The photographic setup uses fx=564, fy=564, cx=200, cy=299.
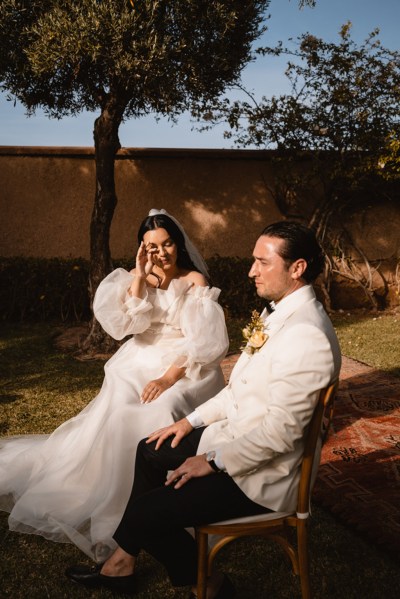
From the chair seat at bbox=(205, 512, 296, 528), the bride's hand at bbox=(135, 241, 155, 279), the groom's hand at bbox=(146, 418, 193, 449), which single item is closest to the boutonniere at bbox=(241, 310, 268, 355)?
the groom's hand at bbox=(146, 418, 193, 449)

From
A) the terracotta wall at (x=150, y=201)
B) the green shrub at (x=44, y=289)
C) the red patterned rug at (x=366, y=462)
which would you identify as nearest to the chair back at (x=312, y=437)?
the red patterned rug at (x=366, y=462)

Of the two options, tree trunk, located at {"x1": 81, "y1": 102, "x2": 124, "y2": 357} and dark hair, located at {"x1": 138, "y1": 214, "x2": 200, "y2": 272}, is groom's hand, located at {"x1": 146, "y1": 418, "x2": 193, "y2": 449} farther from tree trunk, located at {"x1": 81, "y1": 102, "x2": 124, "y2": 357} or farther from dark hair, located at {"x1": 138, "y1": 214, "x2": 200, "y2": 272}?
tree trunk, located at {"x1": 81, "y1": 102, "x2": 124, "y2": 357}

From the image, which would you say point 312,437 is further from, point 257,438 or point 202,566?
point 202,566

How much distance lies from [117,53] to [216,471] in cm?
545

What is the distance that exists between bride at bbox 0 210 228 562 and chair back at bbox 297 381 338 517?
1236 millimetres

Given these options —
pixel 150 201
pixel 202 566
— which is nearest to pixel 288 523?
pixel 202 566

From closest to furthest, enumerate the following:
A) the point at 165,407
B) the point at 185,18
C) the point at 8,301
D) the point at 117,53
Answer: the point at 165,407, the point at 117,53, the point at 185,18, the point at 8,301

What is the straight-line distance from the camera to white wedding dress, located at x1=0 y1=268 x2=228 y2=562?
129 inches

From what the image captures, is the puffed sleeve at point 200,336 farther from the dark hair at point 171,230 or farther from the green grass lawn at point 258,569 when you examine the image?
the green grass lawn at point 258,569

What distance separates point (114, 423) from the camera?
3.39 metres

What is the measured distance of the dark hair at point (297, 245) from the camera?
245 cm

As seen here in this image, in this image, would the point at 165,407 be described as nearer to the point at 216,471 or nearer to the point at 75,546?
the point at 75,546

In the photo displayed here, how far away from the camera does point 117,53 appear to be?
6387 mm

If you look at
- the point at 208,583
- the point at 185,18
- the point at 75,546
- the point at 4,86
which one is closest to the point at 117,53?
the point at 185,18
